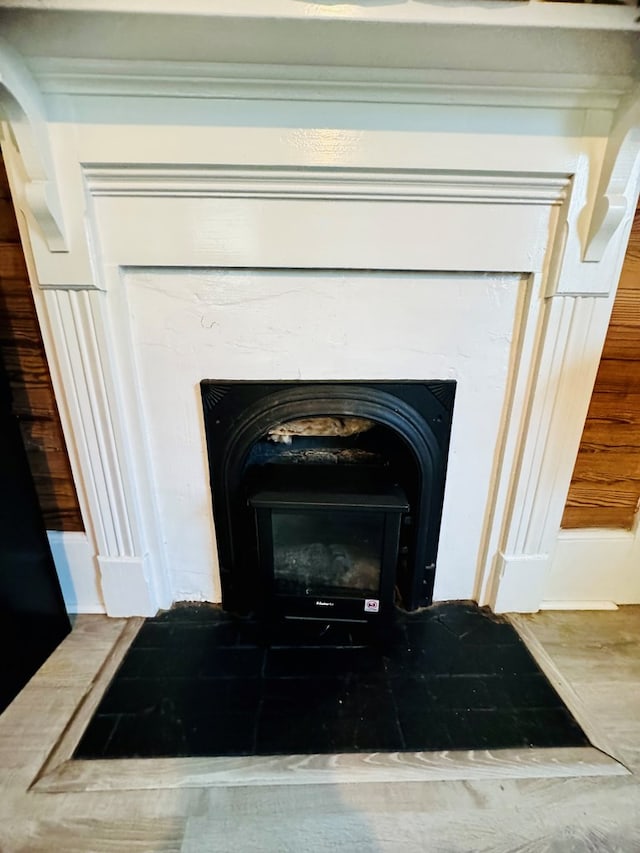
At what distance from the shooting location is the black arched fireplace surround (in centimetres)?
117

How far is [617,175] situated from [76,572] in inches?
75.4

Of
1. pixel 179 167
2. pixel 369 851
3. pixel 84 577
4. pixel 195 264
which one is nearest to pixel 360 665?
pixel 369 851

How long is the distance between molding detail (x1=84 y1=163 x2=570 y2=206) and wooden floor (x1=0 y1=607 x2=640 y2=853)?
53.9 inches

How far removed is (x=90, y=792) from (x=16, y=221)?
1376mm

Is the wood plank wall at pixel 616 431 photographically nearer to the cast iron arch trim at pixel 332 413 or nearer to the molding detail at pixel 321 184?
the molding detail at pixel 321 184

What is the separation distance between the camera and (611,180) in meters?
0.96

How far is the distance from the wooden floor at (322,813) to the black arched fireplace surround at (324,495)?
45 cm

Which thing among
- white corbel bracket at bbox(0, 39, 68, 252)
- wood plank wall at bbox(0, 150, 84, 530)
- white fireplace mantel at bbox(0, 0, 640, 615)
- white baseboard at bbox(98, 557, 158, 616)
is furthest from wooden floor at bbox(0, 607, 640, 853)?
white corbel bracket at bbox(0, 39, 68, 252)

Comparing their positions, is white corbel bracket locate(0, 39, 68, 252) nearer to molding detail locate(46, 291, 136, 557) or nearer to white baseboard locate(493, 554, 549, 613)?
molding detail locate(46, 291, 136, 557)

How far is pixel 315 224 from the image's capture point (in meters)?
1.03

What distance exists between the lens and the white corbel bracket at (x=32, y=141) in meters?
0.83

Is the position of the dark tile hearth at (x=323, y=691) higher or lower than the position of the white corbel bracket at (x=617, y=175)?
lower

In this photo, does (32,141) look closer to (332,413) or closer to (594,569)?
(332,413)

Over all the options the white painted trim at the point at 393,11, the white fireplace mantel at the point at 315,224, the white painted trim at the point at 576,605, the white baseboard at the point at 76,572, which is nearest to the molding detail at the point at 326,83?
the white fireplace mantel at the point at 315,224
